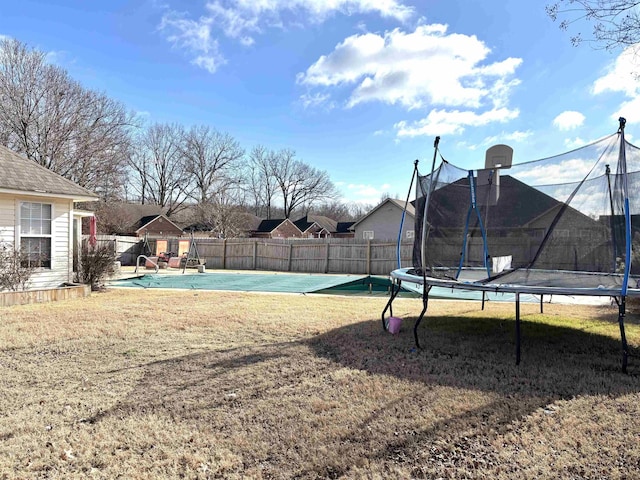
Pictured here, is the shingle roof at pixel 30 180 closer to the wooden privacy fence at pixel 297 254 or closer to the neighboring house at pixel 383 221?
the wooden privacy fence at pixel 297 254

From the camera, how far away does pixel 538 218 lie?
4.82 meters

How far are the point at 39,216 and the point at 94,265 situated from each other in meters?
1.63

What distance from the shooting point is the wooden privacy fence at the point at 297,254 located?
56.1 feet

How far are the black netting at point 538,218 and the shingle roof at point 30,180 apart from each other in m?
7.99

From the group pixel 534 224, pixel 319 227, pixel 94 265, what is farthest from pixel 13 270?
pixel 319 227

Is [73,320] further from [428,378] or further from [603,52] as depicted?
[603,52]

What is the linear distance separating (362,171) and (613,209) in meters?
27.1

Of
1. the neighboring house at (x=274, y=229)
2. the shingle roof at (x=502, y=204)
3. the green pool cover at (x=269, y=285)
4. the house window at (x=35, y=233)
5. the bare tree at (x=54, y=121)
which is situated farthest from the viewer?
the neighboring house at (x=274, y=229)

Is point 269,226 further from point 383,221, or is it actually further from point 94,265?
point 94,265

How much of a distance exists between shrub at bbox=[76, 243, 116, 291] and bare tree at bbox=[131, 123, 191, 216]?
110ft

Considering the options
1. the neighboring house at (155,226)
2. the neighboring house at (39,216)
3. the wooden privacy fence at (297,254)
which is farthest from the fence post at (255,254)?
the neighboring house at (155,226)

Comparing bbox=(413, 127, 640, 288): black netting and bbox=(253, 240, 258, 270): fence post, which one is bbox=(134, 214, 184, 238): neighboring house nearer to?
bbox=(253, 240, 258, 270): fence post

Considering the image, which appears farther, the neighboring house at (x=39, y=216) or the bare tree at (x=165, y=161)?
the bare tree at (x=165, y=161)

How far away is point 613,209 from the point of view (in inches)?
176
